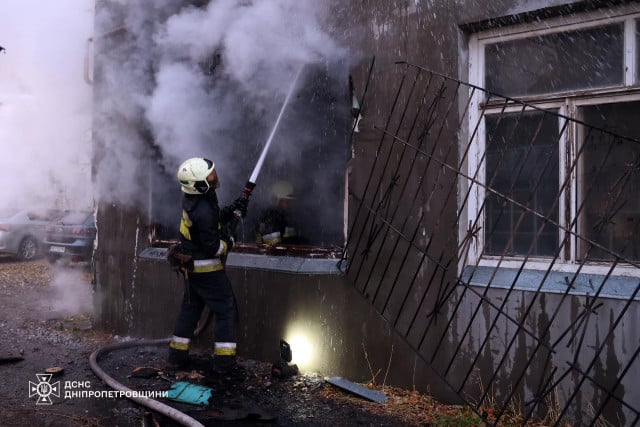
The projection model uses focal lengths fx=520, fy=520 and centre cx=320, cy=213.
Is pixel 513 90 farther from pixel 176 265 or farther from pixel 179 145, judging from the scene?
pixel 179 145

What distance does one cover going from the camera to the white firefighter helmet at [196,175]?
4969mm

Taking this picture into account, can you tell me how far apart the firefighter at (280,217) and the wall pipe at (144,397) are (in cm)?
210

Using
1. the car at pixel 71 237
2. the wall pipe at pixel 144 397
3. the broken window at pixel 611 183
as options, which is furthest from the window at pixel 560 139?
the car at pixel 71 237

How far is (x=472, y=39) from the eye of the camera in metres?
4.54

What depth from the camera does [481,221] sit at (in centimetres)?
453

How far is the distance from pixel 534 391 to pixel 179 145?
4.95 meters

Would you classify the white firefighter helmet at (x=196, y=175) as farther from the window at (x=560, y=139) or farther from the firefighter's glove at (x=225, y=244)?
the window at (x=560, y=139)

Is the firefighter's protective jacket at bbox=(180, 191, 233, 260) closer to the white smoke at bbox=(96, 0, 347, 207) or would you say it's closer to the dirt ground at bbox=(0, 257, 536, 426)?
the dirt ground at bbox=(0, 257, 536, 426)

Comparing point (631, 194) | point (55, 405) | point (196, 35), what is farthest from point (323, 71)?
point (55, 405)

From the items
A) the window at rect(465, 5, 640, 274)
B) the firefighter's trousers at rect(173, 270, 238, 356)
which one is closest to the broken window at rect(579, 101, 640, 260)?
the window at rect(465, 5, 640, 274)

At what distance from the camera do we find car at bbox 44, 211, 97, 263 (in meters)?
11.4

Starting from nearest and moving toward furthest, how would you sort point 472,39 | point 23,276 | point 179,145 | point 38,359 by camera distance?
1. point 472,39
2. point 38,359
3. point 179,145
4. point 23,276

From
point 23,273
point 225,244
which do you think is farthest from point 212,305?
point 23,273

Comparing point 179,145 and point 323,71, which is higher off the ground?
point 323,71
